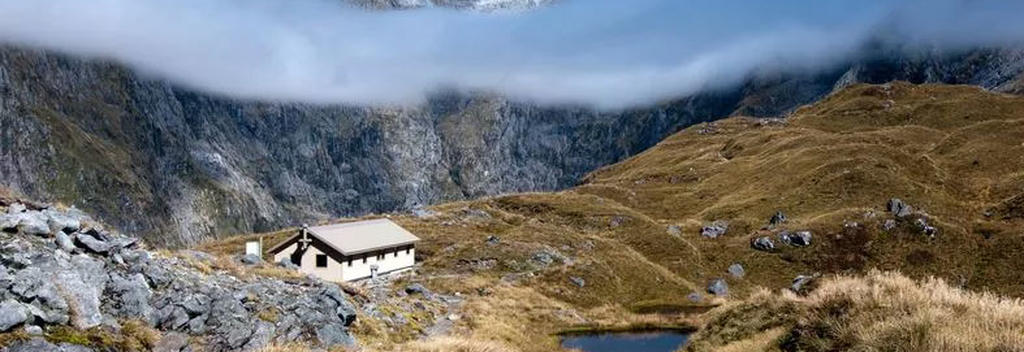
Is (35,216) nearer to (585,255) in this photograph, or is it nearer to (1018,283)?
(585,255)

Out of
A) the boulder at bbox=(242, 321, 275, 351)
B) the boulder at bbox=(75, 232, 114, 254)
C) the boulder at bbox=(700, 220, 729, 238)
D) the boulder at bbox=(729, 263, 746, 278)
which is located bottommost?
the boulder at bbox=(729, 263, 746, 278)

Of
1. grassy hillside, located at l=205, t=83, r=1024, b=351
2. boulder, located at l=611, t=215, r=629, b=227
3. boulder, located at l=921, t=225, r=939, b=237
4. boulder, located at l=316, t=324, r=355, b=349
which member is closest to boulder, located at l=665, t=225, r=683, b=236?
grassy hillside, located at l=205, t=83, r=1024, b=351

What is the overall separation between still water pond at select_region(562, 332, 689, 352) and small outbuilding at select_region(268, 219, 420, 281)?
24.0m

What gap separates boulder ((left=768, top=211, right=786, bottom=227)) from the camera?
10722 cm

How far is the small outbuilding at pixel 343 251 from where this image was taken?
68875 millimetres

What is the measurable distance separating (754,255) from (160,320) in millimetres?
88842

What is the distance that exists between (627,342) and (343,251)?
93.1 feet

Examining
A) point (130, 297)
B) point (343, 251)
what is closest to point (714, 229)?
point (343, 251)

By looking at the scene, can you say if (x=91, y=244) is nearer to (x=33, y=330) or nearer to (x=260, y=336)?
(x=33, y=330)

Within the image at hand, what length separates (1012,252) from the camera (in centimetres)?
8450

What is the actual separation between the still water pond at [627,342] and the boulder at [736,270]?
35722 millimetres

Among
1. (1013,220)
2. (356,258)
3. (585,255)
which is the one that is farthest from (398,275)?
(1013,220)

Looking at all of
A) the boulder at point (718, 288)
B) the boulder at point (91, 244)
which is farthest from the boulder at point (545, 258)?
the boulder at point (91, 244)

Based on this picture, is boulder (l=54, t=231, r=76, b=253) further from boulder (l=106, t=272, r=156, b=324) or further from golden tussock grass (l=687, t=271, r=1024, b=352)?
golden tussock grass (l=687, t=271, r=1024, b=352)
